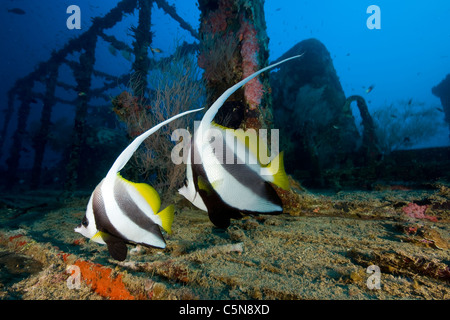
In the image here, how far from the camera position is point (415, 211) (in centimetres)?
322

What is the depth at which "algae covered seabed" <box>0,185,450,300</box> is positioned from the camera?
1.58 m

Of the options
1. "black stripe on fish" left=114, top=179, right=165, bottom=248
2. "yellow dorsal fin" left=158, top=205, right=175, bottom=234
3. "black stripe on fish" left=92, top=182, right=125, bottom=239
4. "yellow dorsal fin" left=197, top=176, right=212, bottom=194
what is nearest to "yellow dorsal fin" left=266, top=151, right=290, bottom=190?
"yellow dorsal fin" left=197, top=176, right=212, bottom=194

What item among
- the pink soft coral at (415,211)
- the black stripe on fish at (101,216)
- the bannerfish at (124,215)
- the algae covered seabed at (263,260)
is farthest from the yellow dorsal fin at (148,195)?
the pink soft coral at (415,211)

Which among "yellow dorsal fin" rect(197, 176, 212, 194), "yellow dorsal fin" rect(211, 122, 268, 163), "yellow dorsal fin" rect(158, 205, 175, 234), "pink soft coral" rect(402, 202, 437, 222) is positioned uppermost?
"yellow dorsal fin" rect(211, 122, 268, 163)

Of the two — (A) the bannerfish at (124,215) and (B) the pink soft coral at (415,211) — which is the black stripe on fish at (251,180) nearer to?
(A) the bannerfish at (124,215)

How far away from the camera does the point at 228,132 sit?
1.31 metres

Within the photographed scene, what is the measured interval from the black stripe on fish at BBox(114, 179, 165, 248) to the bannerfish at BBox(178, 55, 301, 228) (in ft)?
1.42

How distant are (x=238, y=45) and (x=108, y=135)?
11526mm

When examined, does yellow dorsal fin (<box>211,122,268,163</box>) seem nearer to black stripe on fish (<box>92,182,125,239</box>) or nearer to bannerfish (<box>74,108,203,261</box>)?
bannerfish (<box>74,108,203,261</box>)

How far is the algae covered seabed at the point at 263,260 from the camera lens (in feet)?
5.20

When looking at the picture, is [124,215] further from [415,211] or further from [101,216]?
[415,211]
